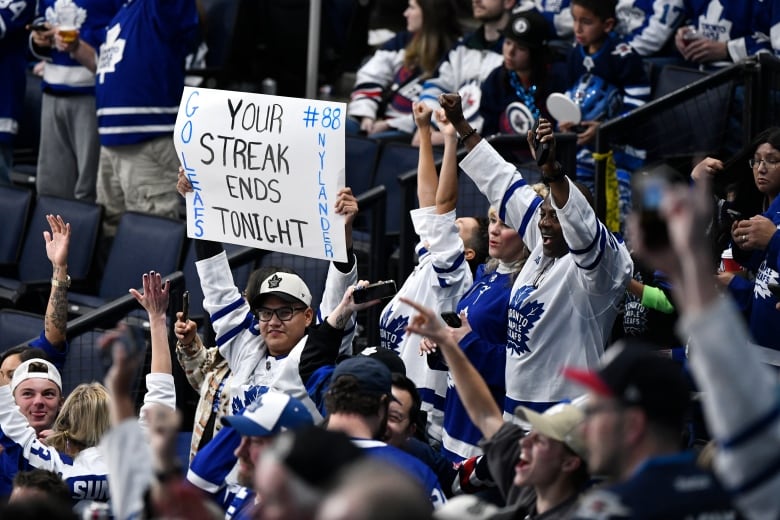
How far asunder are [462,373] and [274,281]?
189 cm

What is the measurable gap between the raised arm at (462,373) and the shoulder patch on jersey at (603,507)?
1.18 metres

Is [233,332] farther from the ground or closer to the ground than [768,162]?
closer to the ground

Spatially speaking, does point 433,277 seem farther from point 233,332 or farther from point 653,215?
point 653,215

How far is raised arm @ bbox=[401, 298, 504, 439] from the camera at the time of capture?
4371 millimetres

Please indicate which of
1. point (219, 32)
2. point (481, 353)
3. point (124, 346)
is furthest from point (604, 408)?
point (219, 32)

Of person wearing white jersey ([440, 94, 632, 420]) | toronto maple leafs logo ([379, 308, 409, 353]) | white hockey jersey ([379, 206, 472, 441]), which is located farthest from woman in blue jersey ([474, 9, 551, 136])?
person wearing white jersey ([440, 94, 632, 420])

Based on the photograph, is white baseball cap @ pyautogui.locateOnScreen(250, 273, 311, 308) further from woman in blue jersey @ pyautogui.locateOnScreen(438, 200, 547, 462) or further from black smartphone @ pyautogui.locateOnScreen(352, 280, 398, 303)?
woman in blue jersey @ pyautogui.locateOnScreen(438, 200, 547, 462)

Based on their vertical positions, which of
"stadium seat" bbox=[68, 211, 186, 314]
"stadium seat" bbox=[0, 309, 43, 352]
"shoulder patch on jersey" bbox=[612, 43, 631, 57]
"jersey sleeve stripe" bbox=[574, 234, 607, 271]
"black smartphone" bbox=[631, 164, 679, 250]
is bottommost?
"stadium seat" bbox=[0, 309, 43, 352]

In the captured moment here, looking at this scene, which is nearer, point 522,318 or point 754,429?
point 754,429

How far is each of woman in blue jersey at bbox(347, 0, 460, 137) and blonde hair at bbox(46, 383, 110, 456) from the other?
448cm

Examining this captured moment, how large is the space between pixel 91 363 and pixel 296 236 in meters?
1.79

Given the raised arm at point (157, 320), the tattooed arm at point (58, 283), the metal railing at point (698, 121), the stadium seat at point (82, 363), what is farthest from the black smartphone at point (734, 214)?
the stadium seat at point (82, 363)

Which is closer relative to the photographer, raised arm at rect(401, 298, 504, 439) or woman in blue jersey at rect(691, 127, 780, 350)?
raised arm at rect(401, 298, 504, 439)

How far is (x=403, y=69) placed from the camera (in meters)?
10.3
